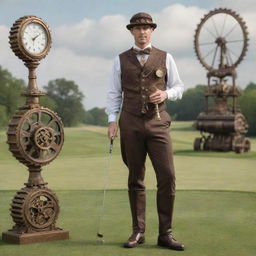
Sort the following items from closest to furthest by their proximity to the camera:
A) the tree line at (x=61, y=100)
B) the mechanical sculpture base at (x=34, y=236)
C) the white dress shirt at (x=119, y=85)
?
1. the white dress shirt at (x=119, y=85)
2. the mechanical sculpture base at (x=34, y=236)
3. the tree line at (x=61, y=100)

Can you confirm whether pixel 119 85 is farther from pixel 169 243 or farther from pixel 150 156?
pixel 169 243

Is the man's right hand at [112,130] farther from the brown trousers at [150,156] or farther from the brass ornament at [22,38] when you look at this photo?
the brass ornament at [22,38]

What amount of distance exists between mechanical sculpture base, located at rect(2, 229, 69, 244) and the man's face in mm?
1983

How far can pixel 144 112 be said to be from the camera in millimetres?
5699

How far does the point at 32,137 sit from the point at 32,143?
0.21ft

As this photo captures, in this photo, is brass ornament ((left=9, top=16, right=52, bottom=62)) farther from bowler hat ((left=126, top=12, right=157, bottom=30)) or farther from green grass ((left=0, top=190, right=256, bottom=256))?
green grass ((left=0, top=190, right=256, bottom=256))

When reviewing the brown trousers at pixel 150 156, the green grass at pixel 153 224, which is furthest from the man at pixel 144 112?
the green grass at pixel 153 224

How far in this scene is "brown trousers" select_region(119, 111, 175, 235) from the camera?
577cm

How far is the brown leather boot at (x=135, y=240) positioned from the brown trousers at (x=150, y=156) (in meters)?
0.06

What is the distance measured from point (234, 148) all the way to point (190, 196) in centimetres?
1527

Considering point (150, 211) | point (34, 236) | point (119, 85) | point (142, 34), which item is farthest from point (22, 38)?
point (150, 211)

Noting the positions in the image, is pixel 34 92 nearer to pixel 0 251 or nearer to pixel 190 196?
pixel 0 251

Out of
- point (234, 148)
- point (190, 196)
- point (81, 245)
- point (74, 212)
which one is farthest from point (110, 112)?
point (234, 148)

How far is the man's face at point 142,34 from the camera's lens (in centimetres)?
580
